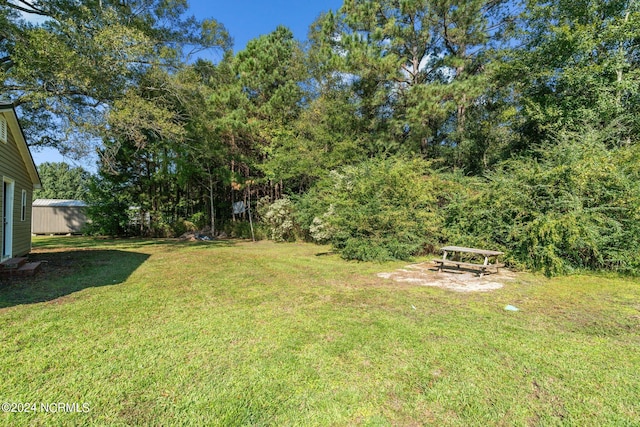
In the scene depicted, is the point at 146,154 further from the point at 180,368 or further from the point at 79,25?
the point at 180,368

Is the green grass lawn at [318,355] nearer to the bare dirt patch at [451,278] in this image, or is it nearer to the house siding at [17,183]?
the bare dirt patch at [451,278]

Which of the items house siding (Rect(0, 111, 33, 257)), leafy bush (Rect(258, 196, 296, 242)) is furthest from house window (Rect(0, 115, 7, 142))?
leafy bush (Rect(258, 196, 296, 242))

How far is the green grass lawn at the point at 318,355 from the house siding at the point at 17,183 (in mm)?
2853

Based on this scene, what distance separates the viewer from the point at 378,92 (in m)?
13.0

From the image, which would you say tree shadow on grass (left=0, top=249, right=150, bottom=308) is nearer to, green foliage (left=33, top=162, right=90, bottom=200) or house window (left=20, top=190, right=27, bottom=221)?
house window (left=20, top=190, right=27, bottom=221)

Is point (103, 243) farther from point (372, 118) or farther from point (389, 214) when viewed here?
point (372, 118)

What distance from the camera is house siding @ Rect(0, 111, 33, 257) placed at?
668 cm

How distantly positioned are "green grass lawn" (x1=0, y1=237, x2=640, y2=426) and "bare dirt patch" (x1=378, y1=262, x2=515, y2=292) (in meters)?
0.51

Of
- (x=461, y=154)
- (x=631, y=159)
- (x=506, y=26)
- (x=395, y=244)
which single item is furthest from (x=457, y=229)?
(x=506, y=26)

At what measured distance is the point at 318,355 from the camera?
2916mm

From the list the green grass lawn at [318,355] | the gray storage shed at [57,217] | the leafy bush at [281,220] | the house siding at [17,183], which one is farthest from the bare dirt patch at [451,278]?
the gray storage shed at [57,217]

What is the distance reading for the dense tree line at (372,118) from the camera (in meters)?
7.90

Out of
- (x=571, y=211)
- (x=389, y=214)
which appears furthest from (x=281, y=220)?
(x=571, y=211)

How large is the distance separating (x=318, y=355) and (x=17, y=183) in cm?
868
